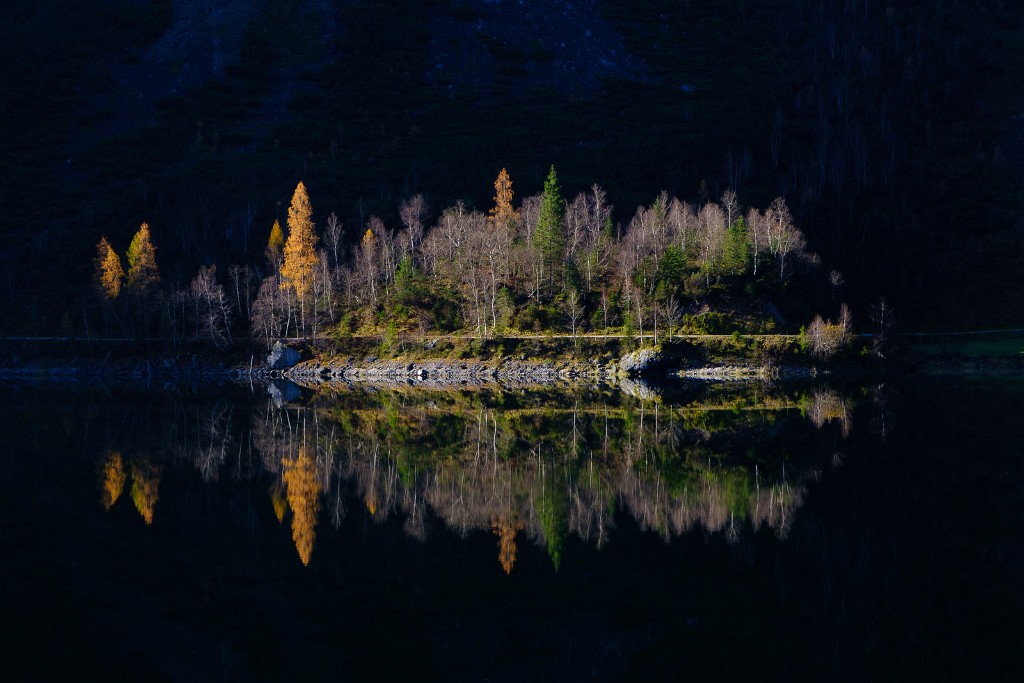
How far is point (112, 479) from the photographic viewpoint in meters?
41.3

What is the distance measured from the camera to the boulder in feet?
379

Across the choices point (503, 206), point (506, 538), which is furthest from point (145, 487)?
point (503, 206)

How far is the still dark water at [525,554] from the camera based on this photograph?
794 inches

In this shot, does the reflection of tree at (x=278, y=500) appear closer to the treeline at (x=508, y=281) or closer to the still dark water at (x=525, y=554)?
the still dark water at (x=525, y=554)

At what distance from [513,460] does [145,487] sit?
17.6 meters

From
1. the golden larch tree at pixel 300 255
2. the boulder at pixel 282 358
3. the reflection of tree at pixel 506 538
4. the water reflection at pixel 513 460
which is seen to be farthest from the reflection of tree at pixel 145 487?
the golden larch tree at pixel 300 255

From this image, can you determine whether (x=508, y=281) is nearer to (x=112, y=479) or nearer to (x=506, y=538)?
(x=112, y=479)

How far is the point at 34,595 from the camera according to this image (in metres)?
24.3

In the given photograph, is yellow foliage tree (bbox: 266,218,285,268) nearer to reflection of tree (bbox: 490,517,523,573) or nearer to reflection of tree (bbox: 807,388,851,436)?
reflection of tree (bbox: 807,388,851,436)

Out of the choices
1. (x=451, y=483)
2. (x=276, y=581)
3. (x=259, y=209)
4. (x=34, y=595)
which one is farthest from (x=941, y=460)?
(x=259, y=209)

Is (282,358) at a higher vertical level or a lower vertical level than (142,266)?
lower

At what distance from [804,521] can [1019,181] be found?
183m

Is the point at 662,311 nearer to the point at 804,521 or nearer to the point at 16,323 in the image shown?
the point at 804,521

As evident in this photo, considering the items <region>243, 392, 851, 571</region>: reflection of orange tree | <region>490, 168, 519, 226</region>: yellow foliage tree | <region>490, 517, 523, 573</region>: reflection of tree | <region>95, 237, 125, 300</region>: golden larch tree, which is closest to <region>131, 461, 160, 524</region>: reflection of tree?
<region>243, 392, 851, 571</region>: reflection of orange tree
